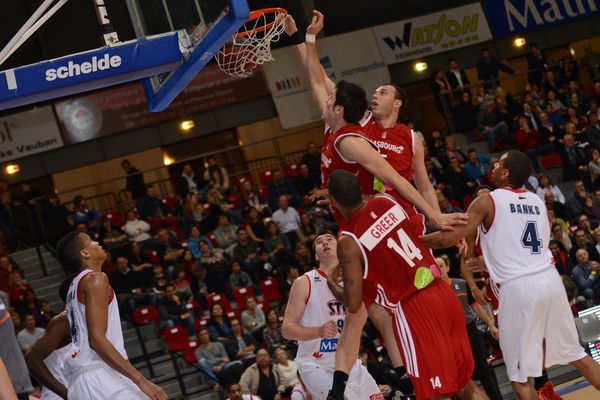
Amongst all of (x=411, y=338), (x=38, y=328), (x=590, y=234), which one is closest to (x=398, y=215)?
(x=411, y=338)

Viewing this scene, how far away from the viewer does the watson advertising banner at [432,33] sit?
23.8m

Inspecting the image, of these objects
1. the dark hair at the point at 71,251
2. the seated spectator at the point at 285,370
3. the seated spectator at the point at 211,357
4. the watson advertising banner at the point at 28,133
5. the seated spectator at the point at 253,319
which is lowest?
the seated spectator at the point at 285,370

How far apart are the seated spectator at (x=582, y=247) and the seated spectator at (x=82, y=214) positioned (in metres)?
8.92

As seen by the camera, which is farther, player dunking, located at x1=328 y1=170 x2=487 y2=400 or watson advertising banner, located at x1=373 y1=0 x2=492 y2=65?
→ watson advertising banner, located at x1=373 y1=0 x2=492 y2=65

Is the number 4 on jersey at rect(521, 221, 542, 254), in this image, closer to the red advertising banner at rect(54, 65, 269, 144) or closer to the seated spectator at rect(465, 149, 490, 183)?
the seated spectator at rect(465, 149, 490, 183)

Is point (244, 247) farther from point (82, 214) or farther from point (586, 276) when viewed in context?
point (586, 276)

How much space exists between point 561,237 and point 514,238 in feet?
32.1

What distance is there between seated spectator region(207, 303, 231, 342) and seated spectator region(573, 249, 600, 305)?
5.61 metres

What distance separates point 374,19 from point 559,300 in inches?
744

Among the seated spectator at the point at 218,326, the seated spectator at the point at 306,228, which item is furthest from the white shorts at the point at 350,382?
the seated spectator at the point at 306,228

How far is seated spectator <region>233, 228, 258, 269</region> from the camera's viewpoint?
16438 millimetres

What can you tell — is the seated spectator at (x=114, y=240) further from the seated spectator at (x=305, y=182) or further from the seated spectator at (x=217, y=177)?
the seated spectator at (x=305, y=182)

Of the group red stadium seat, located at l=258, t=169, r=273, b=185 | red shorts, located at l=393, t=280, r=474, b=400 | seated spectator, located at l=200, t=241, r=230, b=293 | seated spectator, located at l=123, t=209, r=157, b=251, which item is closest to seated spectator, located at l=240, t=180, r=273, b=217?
red stadium seat, located at l=258, t=169, r=273, b=185

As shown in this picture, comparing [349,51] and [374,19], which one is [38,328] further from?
[374,19]
